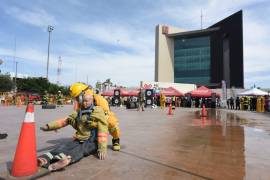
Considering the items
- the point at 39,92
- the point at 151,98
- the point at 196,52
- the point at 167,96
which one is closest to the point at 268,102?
the point at 151,98

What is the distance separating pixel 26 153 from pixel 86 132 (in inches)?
49.9

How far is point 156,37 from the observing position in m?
105

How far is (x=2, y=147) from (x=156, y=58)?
10109 centimetres

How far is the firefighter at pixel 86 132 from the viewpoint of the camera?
4.45 metres

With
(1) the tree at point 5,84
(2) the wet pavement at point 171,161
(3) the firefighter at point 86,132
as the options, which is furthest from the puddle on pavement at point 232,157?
(1) the tree at point 5,84

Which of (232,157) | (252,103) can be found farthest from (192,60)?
(232,157)

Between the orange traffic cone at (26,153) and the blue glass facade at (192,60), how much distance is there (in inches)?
3811

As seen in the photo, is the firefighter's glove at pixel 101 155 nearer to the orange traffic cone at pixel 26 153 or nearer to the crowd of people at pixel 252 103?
the orange traffic cone at pixel 26 153

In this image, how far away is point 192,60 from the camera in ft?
346

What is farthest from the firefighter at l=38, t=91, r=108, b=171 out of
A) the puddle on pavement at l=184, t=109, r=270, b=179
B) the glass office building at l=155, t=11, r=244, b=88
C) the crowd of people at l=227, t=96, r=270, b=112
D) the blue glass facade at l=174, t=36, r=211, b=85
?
the blue glass facade at l=174, t=36, r=211, b=85

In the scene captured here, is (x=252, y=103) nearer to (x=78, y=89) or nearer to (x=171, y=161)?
(x=171, y=161)

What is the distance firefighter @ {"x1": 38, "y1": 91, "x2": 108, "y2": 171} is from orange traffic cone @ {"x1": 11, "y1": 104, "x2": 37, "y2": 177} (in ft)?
1.43

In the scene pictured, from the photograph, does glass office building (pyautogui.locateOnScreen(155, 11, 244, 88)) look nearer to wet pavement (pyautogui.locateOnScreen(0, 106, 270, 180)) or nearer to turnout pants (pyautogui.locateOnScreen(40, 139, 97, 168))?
wet pavement (pyautogui.locateOnScreen(0, 106, 270, 180))

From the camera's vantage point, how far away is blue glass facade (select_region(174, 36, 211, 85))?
100 m
